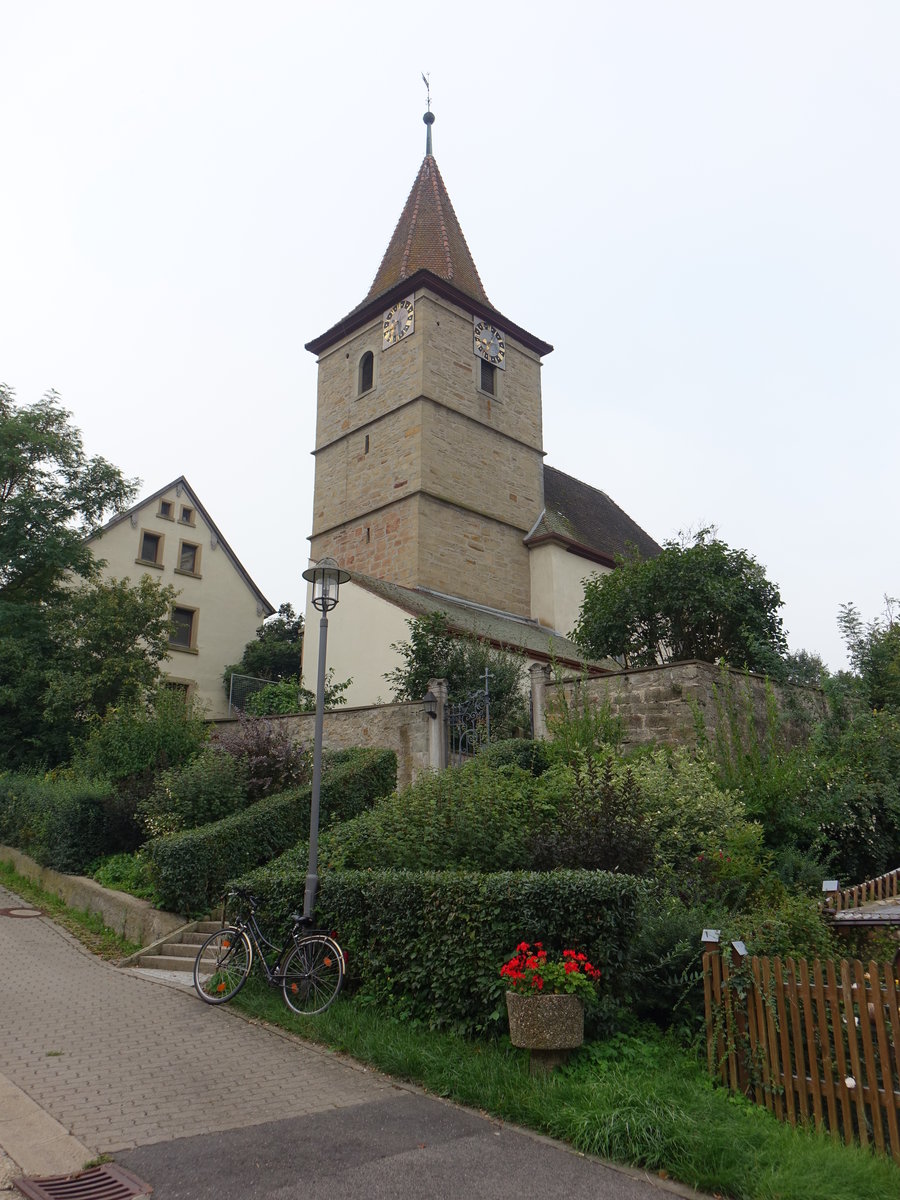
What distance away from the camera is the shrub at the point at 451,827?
→ 846 centimetres

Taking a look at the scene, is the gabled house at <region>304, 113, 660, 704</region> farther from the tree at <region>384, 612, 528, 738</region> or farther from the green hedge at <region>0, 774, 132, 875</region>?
the green hedge at <region>0, 774, 132, 875</region>

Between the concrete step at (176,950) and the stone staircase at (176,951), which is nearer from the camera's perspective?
the stone staircase at (176,951)

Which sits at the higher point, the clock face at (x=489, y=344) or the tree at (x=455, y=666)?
the clock face at (x=489, y=344)

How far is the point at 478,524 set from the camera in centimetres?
2848

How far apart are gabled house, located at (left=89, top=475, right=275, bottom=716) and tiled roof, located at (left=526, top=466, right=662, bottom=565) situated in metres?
10.3

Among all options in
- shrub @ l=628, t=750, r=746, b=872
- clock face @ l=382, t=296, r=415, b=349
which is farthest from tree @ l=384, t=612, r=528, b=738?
clock face @ l=382, t=296, r=415, b=349

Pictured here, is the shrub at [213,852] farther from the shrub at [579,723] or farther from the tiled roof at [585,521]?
the tiled roof at [585,521]

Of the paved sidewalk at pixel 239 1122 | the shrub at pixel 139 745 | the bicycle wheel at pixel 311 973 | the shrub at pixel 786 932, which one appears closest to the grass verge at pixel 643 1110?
the paved sidewalk at pixel 239 1122

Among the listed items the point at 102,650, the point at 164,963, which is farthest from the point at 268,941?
the point at 102,650

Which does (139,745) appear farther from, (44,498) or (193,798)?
(44,498)

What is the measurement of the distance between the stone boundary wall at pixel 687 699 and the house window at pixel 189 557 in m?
19.7

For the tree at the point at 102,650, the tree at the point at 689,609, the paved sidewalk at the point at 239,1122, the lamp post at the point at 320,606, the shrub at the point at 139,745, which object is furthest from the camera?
the tree at the point at 102,650

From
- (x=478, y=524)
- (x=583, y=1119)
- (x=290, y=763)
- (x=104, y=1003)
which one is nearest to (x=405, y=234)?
(x=478, y=524)

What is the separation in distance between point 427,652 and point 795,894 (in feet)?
34.8
